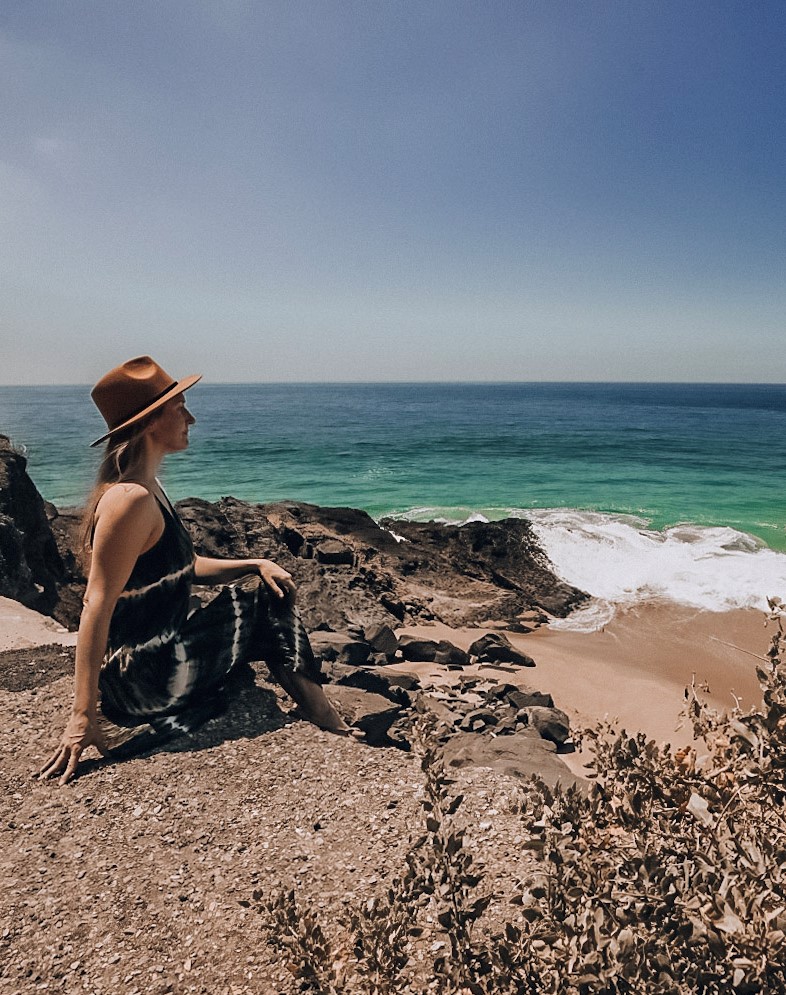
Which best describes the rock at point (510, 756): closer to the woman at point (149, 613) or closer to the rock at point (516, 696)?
the woman at point (149, 613)

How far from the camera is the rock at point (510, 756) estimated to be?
375cm

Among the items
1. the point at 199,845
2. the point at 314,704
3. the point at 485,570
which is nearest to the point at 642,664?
the point at 485,570

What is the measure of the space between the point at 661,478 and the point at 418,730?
103ft

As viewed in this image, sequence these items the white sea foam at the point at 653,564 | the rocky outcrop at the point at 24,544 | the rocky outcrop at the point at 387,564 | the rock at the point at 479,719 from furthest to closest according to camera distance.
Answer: the white sea foam at the point at 653,564
the rocky outcrop at the point at 387,564
the rocky outcrop at the point at 24,544
the rock at the point at 479,719

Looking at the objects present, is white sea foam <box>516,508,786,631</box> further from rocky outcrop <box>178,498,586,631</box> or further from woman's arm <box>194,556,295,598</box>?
woman's arm <box>194,556,295,598</box>

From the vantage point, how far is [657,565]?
591 inches

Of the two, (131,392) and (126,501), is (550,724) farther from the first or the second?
(131,392)

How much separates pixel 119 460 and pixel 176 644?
40.0 inches

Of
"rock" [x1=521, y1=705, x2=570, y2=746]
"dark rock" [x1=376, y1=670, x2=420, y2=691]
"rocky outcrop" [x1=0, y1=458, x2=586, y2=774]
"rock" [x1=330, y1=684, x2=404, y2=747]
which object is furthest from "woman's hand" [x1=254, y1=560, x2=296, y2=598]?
"rock" [x1=521, y1=705, x2=570, y2=746]

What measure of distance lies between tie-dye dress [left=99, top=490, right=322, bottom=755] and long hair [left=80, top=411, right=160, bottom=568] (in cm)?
Answer: 26

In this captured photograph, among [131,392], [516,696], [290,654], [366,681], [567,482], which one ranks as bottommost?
[567,482]

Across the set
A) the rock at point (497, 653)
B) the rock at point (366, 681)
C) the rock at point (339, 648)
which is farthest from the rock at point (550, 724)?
the rock at point (497, 653)

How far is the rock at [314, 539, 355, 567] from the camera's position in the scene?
1127cm

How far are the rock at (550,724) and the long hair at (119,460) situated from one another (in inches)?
171
